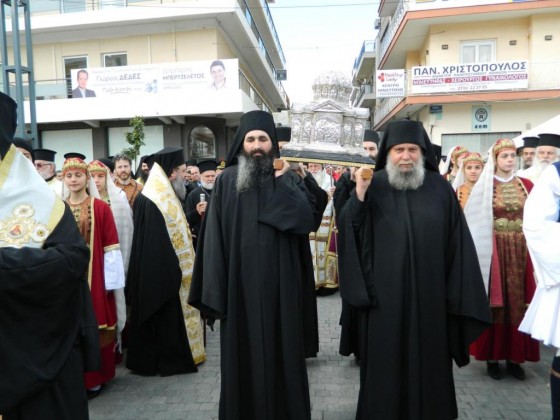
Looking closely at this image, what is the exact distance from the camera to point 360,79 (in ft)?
127

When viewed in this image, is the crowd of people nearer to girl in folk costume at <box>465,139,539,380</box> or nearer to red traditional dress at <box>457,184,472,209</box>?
girl in folk costume at <box>465,139,539,380</box>

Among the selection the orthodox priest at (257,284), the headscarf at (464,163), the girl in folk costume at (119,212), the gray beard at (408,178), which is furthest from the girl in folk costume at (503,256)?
the girl in folk costume at (119,212)

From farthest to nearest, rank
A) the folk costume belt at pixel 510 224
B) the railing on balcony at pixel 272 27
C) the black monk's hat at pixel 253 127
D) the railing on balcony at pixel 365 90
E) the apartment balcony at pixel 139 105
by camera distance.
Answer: the railing on balcony at pixel 365 90 < the railing on balcony at pixel 272 27 < the apartment balcony at pixel 139 105 < the folk costume belt at pixel 510 224 < the black monk's hat at pixel 253 127

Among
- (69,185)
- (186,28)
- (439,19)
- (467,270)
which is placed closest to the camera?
(467,270)

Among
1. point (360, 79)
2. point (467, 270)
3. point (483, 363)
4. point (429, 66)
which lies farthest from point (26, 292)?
point (360, 79)

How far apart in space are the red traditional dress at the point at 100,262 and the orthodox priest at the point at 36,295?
1.62 metres

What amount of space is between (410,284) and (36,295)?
Result: 2.24 m

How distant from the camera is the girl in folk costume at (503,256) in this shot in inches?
165

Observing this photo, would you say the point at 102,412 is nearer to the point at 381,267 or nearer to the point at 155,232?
the point at 155,232

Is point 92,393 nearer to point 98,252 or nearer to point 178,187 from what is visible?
point 98,252

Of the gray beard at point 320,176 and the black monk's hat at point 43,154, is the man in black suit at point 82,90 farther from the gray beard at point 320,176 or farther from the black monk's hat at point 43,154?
the gray beard at point 320,176

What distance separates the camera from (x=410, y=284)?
2928 millimetres

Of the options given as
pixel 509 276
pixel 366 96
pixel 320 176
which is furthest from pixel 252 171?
pixel 366 96

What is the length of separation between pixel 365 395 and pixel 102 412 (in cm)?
225
